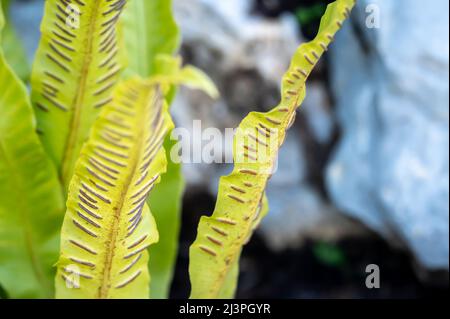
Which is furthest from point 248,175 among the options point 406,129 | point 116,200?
point 406,129

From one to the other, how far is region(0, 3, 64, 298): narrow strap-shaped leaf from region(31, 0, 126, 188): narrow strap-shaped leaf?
0.18ft

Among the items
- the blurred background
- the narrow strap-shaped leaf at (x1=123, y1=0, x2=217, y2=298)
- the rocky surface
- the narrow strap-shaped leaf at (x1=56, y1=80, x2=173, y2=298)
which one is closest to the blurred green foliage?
the blurred background

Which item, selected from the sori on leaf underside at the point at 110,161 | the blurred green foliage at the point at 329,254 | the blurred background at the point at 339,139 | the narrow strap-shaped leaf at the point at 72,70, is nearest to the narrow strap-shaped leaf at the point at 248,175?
the sori on leaf underside at the point at 110,161

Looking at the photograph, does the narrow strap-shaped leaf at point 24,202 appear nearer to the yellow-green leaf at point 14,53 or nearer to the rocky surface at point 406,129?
the yellow-green leaf at point 14,53

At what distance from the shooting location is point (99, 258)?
862 millimetres

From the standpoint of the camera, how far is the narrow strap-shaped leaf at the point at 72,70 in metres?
0.87

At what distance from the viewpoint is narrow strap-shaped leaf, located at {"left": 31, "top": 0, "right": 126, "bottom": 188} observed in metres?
0.87

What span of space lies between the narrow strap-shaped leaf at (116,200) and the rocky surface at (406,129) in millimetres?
602

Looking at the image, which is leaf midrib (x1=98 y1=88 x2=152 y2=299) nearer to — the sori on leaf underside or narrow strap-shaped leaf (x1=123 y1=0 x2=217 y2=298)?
the sori on leaf underside

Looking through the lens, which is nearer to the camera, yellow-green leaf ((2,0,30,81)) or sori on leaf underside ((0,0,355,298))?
sori on leaf underside ((0,0,355,298))

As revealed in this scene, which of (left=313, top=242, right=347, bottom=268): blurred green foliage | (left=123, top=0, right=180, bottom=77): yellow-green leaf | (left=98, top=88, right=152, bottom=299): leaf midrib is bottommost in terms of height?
(left=98, top=88, right=152, bottom=299): leaf midrib

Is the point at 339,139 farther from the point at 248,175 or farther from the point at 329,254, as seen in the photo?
the point at 248,175
